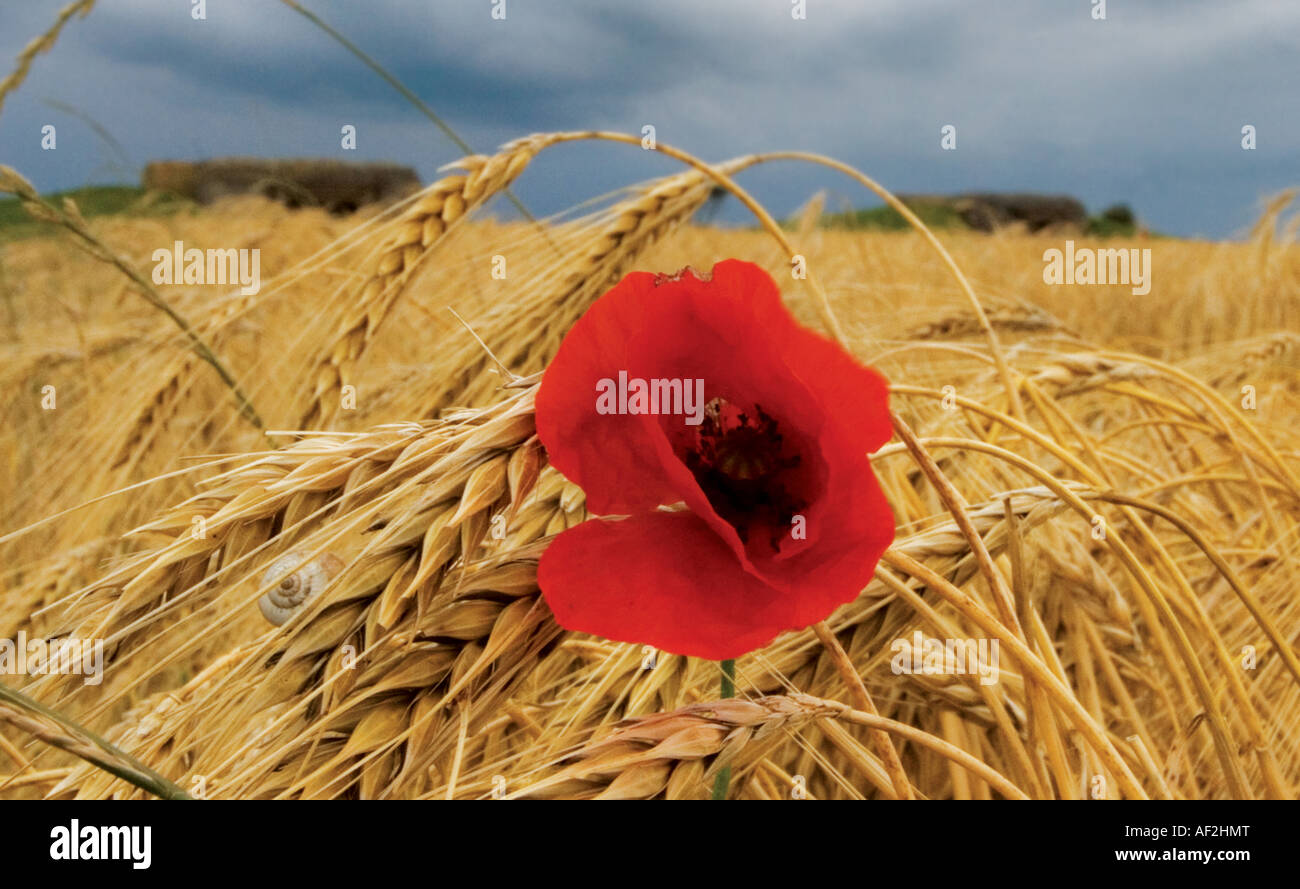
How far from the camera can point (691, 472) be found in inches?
12.5

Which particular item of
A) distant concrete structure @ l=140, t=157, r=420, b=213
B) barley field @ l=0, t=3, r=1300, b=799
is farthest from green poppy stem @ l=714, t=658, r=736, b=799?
distant concrete structure @ l=140, t=157, r=420, b=213

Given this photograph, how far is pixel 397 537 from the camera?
1.11 feet

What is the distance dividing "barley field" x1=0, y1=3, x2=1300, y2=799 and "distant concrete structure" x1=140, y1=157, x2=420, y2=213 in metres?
9.18

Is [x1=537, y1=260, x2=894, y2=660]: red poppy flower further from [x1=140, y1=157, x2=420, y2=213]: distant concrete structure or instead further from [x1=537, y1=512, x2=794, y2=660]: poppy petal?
[x1=140, y1=157, x2=420, y2=213]: distant concrete structure

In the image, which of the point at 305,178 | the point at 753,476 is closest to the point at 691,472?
the point at 753,476

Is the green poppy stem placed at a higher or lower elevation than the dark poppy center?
lower

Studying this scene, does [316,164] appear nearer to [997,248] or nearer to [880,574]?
[997,248]

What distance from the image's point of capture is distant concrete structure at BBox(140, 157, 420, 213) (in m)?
10.3

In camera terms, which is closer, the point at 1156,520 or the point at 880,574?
the point at 880,574

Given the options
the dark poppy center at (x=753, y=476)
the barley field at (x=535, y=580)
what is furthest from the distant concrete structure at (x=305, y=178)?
the dark poppy center at (x=753, y=476)

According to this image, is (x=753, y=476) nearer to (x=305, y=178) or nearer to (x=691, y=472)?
(x=691, y=472)

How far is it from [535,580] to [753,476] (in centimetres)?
9
